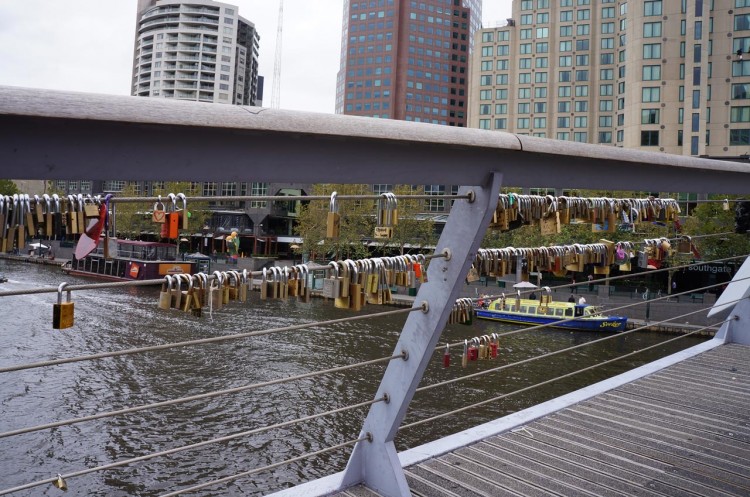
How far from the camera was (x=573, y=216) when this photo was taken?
9.84 feet

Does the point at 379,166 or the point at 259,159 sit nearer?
the point at 259,159

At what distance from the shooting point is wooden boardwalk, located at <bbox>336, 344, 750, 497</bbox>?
273 centimetres

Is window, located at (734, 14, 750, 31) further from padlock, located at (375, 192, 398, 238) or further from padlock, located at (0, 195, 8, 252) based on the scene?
padlock, located at (0, 195, 8, 252)

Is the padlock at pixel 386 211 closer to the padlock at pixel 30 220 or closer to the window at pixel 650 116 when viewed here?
the padlock at pixel 30 220

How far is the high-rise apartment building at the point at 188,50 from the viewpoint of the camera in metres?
107

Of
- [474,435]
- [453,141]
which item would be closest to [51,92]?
[453,141]

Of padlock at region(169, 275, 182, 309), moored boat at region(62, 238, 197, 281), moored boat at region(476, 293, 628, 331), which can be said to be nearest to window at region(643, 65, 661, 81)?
moored boat at region(476, 293, 628, 331)

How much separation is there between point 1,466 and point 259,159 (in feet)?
41.4

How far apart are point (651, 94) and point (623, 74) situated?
22.4 ft

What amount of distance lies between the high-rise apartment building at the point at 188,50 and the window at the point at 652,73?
75.3 metres

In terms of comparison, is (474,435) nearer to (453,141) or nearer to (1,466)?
(453,141)

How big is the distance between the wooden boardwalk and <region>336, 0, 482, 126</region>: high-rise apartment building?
10228 cm

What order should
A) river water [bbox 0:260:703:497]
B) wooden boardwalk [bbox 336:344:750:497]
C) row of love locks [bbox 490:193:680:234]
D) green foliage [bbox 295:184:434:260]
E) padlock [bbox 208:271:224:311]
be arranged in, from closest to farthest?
padlock [bbox 208:271:224:311], row of love locks [bbox 490:193:680:234], wooden boardwalk [bbox 336:344:750:497], river water [bbox 0:260:703:497], green foliage [bbox 295:184:434:260]

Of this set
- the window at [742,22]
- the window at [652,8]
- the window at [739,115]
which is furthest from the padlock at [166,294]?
the window at [652,8]
